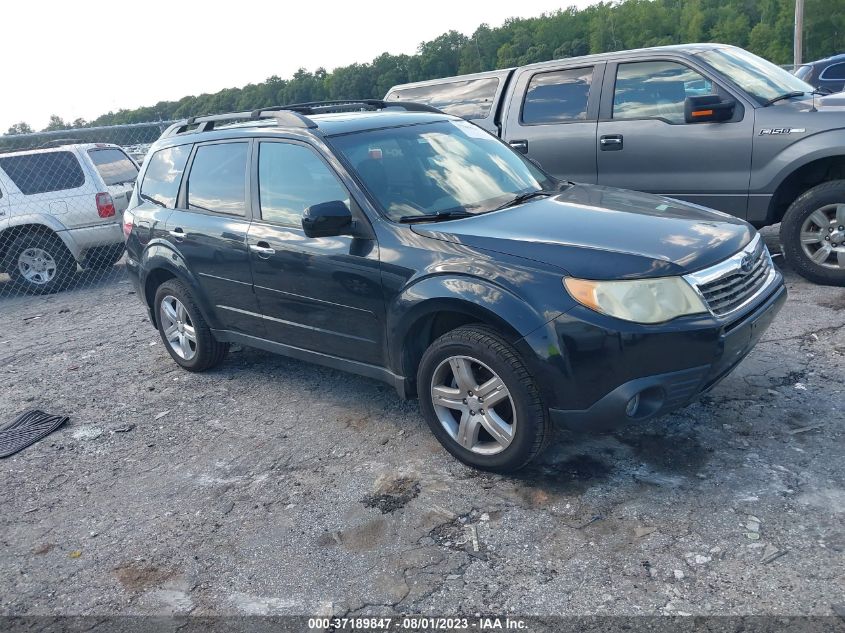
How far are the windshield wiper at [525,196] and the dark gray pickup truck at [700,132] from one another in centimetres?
232

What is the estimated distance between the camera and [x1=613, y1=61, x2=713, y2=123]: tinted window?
6551mm

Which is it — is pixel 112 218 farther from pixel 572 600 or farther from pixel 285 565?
pixel 572 600

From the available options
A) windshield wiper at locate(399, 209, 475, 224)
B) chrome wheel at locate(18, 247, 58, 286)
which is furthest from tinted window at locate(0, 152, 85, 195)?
windshield wiper at locate(399, 209, 475, 224)

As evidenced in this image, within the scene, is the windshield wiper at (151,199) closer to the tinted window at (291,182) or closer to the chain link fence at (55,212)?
the tinted window at (291,182)

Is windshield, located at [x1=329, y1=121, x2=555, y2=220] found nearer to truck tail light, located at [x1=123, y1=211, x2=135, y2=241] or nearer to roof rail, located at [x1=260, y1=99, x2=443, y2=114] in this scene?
roof rail, located at [x1=260, y1=99, x2=443, y2=114]

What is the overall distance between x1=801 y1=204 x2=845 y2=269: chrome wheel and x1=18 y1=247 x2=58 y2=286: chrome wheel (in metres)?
8.50

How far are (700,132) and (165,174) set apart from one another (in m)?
4.31

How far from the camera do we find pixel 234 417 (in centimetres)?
503

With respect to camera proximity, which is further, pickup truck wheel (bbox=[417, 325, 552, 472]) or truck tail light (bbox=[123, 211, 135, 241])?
truck tail light (bbox=[123, 211, 135, 241])

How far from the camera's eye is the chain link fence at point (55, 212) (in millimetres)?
9469

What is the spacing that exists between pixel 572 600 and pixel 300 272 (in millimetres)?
2418

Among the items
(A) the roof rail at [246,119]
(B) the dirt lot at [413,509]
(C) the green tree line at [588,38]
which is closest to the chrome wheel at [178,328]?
(B) the dirt lot at [413,509]

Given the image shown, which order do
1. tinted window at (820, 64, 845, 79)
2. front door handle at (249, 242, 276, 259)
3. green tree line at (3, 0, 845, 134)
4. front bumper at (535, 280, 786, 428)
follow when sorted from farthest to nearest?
1. green tree line at (3, 0, 845, 134)
2. tinted window at (820, 64, 845, 79)
3. front door handle at (249, 242, 276, 259)
4. front bumper at (535, 280, 786, 428)

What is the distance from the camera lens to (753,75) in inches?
259
